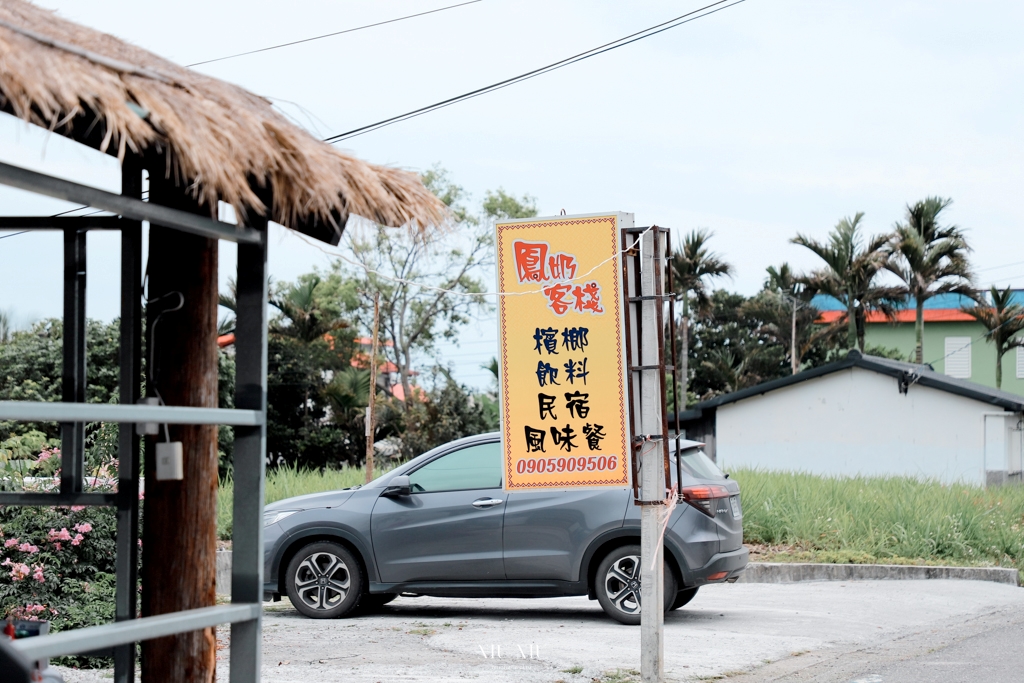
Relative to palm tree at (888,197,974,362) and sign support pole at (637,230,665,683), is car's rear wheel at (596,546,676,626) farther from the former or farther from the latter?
palm tree at (888,197,974,362)

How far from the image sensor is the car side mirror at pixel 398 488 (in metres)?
10.6

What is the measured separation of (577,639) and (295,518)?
3.05 m

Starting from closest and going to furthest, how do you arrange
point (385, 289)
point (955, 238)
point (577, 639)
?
point (577, 639)
point (955, 238)
point (385, 289)

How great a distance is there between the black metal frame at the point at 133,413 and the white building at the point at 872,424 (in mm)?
23662

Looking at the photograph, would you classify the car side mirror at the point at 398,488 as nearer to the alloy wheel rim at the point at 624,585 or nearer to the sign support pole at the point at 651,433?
the alloy wheel rim at the point at 624,585

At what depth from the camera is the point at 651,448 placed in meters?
7.86

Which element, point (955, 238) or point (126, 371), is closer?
point (126, 371)

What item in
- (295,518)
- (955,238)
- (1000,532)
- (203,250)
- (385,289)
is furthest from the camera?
(385,289)

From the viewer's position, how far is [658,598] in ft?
25.3

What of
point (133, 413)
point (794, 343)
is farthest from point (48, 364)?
point (794, 343)

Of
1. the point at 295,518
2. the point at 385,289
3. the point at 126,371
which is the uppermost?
the point at 385,289

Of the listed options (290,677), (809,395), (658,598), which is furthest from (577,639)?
(809,395)

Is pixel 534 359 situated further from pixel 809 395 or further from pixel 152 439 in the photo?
pixel 809 395

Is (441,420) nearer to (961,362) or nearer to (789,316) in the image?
(789,316)
